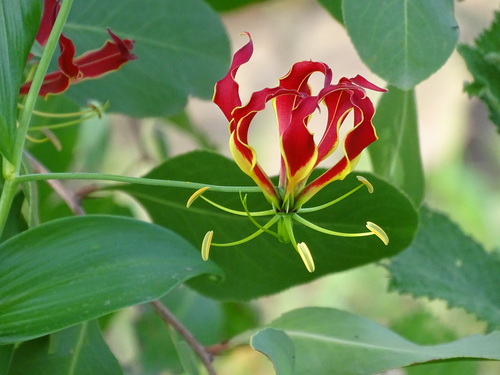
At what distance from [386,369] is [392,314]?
5.49ft

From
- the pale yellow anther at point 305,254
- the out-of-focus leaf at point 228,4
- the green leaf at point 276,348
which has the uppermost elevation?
→ the out-of-focus leaf at point 228,4

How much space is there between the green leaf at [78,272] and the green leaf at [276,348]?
2.9 inches

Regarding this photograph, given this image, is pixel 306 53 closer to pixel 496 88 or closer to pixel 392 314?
pixel 392 314

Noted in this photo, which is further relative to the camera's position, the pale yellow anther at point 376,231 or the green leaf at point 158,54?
the green leaf at point 158,54

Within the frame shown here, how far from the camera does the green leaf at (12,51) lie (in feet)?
1.79

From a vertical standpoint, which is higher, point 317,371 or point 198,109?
point 317,371

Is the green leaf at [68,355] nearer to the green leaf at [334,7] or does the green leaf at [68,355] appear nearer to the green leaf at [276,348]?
the green leaf at [276,348]

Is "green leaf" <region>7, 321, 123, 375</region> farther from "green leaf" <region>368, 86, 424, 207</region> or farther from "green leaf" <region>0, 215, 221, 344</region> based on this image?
"green leaf" <region>368, 86, 424, 207</region>

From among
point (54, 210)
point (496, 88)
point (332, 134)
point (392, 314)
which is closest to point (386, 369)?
point (332, 134)

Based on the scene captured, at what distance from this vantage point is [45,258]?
0.56m

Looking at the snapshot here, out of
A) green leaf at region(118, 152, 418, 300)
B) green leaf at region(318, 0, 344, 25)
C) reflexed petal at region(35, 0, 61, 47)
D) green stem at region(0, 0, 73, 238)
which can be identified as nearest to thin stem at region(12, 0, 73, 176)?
green stem at region(0, 0, 73, 238)

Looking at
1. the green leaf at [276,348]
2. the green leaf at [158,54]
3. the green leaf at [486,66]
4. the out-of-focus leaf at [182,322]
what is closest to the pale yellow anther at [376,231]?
the green leaf at [276,348]

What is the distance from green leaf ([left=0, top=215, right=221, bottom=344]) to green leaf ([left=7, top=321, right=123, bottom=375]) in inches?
4.0

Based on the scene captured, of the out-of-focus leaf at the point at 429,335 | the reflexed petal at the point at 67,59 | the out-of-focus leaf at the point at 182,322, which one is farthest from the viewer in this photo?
the out-of-focus leaf at the point at 182,322
